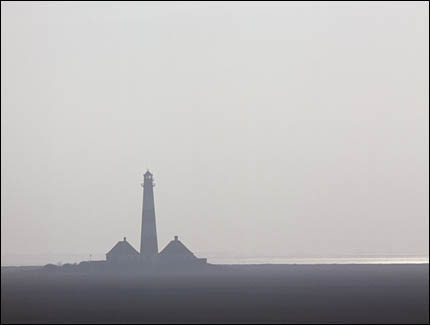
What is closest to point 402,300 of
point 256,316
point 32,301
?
point 256,316

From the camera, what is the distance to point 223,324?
7462 cm

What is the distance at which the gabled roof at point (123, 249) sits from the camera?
188 meters

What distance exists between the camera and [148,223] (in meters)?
178

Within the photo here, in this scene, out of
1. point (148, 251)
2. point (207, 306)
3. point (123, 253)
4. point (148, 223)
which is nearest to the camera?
point (207, 306)

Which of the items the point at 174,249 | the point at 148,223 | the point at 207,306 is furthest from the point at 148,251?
the point at 207,306

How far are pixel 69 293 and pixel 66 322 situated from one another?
47259 mm

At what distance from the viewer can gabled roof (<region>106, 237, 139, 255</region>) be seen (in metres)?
188

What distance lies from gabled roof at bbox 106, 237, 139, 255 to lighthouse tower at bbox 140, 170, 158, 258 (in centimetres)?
363

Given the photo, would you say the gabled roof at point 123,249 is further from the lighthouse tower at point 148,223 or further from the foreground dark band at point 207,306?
the foreground dark band at point 207,306

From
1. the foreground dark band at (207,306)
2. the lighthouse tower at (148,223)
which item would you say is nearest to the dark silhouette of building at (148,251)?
the lighthouse tower at (148,223)

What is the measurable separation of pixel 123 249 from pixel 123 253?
2.95 feet

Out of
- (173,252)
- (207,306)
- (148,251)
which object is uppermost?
(173,252)

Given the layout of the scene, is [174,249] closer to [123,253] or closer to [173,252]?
[173,252]

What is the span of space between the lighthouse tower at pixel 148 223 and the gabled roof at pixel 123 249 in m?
3.63
